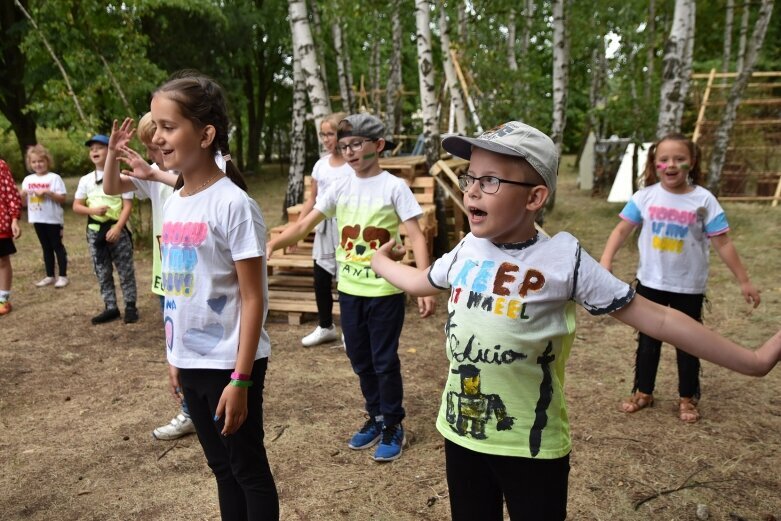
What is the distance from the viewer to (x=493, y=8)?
441 inches

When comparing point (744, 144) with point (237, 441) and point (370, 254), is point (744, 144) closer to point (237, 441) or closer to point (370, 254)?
point (370, 254)

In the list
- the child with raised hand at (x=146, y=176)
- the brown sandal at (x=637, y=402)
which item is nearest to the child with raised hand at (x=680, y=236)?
the brown sandal at (x=637, y=402)

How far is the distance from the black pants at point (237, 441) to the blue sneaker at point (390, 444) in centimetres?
146

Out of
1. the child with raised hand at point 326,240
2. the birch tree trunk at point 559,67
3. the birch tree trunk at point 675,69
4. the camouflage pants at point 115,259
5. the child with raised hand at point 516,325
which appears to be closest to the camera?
the child with raised hand at point 516,325

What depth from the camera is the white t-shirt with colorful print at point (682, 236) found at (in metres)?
4.07

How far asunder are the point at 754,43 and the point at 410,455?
11.6 metres

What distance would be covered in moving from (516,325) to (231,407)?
107 cm

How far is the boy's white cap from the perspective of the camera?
191 cm

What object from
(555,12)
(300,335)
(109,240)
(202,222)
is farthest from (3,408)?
(555,12)

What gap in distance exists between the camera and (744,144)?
1489cm

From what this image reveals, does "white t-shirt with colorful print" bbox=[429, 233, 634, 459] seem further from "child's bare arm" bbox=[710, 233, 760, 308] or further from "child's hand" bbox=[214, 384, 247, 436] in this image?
"child's bare arm" bbox=[710, 233, 760, 308]

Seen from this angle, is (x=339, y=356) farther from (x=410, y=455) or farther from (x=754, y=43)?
(x=754, y=43)

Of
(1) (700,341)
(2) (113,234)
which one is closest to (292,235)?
(1) (700,341)

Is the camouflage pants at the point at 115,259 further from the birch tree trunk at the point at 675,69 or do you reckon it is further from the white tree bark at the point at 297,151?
the birch tree trunk at the point at 675,69
